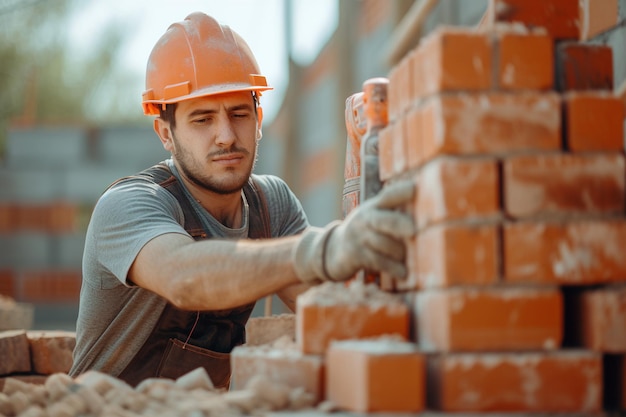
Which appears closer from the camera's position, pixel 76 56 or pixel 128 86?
pixel 76 56

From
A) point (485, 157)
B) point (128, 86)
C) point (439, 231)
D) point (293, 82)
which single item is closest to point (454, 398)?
point (439, 231)

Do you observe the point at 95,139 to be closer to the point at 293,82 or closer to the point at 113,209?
the point at 293,82

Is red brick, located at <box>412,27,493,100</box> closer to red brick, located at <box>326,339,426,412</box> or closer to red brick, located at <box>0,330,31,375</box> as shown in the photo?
red brick, located at <box>326,339,426,412</box>

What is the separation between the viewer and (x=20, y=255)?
46.2ft

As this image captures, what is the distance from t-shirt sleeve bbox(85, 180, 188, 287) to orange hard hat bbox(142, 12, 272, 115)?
58 cm

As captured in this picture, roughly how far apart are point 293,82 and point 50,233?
491 cm

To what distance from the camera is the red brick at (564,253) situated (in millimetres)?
2354

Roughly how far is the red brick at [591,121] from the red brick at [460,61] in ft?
0.82

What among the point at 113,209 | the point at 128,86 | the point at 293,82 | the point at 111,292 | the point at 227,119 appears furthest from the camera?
the point at 128,86

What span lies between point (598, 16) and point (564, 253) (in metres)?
1.77

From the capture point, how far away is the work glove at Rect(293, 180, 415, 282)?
255cm

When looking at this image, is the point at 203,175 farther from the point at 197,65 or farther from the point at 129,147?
the point at 129,147

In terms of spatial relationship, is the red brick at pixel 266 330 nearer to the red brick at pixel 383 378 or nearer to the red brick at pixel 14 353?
the red brick at pixel 383 378

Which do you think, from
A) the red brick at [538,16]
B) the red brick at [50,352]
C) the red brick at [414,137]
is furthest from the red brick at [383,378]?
the red brick at [50,352]
